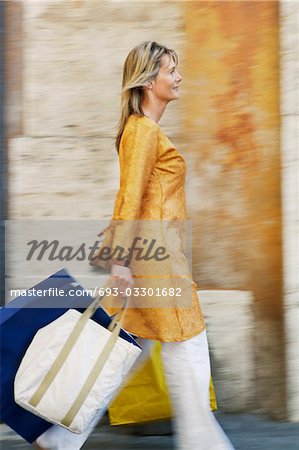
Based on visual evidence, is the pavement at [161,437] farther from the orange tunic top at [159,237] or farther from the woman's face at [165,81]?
the woman's face at [165,81]

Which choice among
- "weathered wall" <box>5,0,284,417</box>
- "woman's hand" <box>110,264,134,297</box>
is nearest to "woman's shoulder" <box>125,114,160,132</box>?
"woman's hand" <box>110,264,134,297</box>

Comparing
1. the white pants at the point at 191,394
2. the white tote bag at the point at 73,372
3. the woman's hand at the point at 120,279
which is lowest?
the white pants at the point at 191,394

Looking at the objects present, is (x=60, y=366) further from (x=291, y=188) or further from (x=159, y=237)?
(x=291, y=188)

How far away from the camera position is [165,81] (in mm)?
3748

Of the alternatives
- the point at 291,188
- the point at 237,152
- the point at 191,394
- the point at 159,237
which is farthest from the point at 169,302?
the point at 237,152

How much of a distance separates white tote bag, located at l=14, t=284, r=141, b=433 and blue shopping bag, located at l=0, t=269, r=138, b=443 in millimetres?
97

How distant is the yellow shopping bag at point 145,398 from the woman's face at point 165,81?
1.30 m

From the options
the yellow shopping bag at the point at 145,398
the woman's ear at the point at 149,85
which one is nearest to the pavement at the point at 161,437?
the yellow shopping bag at the point at 145,398

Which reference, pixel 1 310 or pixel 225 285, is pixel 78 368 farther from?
pixel 225 285

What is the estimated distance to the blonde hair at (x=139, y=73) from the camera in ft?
12.2

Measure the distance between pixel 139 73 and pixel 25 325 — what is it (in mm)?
1154

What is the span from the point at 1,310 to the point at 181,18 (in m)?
2.29

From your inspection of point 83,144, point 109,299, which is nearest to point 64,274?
point 109,299

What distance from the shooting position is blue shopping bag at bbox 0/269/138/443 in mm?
→ 3451
